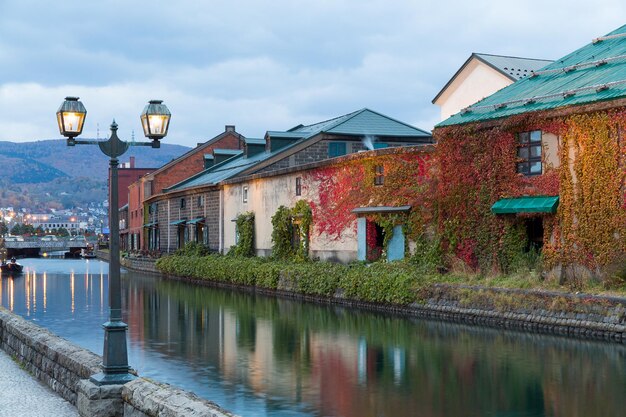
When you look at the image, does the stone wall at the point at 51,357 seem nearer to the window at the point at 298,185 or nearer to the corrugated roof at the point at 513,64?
the window at the point at 298,185

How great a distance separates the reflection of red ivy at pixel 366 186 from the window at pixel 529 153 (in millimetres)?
4134

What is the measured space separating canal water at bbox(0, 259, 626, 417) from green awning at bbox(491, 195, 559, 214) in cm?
503

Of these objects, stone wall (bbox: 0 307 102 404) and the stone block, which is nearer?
the stone block

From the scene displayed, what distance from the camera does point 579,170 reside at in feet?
81.1

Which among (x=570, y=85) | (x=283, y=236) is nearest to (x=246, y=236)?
(x=283, y=236)

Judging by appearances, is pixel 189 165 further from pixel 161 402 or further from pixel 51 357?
pixel 161 402

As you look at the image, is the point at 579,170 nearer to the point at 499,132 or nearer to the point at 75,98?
the point at 499,132

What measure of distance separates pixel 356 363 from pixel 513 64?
31.3 metres

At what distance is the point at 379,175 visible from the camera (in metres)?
33.1

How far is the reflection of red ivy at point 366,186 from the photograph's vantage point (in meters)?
31.0

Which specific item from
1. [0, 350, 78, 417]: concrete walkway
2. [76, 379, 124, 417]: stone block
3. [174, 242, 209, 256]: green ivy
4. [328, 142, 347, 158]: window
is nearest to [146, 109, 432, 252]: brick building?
[328, 142, 347, 158]: window

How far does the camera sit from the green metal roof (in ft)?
80.3

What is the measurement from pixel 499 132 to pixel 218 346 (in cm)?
1223

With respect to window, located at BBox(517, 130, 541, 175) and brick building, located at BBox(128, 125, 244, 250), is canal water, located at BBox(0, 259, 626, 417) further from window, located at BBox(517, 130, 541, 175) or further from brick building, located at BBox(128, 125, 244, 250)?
brick building, located at BBox(128, 125, 244, 250)
